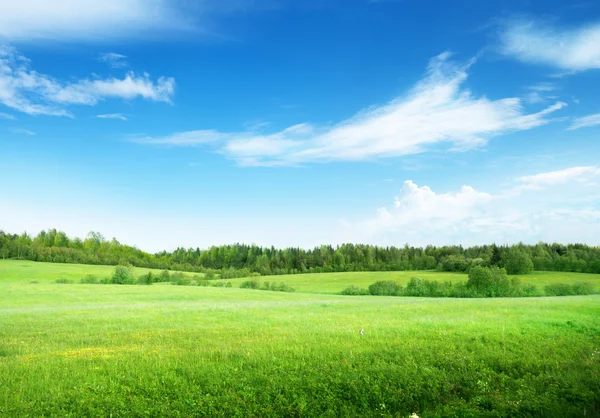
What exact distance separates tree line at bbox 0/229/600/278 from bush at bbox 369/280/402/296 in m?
50.3

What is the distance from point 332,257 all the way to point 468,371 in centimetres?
15039

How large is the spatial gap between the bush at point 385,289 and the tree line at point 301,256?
50277 mm

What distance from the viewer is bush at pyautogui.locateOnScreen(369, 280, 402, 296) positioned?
3059 inches

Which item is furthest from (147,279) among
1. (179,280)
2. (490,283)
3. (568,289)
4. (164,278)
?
(568,289)

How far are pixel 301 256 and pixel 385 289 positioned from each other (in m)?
87.4

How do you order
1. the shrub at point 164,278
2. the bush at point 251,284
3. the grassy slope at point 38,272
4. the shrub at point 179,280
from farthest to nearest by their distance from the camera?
the shrub at point 164,278, the grassy slope at point 38,272, the shrub at point 179,280, the bush at point 251,284

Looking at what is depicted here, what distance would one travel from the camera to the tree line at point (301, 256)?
124 metres

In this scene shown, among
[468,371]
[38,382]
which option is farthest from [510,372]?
[38,382]

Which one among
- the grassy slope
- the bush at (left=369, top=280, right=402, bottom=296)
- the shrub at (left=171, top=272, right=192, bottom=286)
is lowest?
the bush at (left=369, top=280, right=402, bottom=296)

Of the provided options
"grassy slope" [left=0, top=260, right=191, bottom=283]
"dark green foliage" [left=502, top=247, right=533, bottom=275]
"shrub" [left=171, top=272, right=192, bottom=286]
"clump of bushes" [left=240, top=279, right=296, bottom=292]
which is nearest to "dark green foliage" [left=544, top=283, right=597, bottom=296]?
"dark green foliage" [left=502, top=247, right=533, bottom=275]

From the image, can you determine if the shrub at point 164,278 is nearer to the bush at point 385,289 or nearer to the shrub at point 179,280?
the shrub at point 179,280

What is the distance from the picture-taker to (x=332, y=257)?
541ft

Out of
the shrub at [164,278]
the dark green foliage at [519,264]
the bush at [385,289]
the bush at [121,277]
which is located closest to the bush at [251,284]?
the shrub at [164,278]

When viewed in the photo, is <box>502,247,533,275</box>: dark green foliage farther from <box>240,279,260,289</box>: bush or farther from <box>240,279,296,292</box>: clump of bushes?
<box>240,279,260,289</box>: bush
